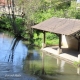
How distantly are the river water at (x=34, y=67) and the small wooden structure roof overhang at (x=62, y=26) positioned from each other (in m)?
2.38

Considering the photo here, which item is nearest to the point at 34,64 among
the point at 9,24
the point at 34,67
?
the point at 34,67

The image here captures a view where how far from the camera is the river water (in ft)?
53.7

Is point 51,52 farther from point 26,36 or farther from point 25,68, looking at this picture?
point 26,36

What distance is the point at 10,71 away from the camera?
17.3 meters

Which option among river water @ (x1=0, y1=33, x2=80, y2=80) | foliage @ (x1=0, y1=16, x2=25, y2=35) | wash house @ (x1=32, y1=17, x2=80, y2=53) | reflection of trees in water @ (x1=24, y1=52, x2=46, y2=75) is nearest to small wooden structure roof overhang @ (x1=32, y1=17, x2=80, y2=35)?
wash house @ (x1=32, y1=17, x2=80, y2=53)

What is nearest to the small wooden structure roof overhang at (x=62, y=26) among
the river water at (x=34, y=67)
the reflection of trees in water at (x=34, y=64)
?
the river water at (x=34, y=67)

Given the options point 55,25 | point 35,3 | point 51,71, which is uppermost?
point 35,3

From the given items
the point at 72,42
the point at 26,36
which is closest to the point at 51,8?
the point at 26,36

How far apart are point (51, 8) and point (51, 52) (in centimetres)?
1362

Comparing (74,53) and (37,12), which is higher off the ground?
(37,12)

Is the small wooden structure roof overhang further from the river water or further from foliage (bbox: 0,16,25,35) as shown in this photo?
foliage (bbox: 0,16,25,35)

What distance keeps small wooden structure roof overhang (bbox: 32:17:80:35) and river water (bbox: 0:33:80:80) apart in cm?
238

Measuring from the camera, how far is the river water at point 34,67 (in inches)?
645

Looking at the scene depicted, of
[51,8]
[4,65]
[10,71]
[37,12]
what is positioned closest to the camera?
[10,71]
